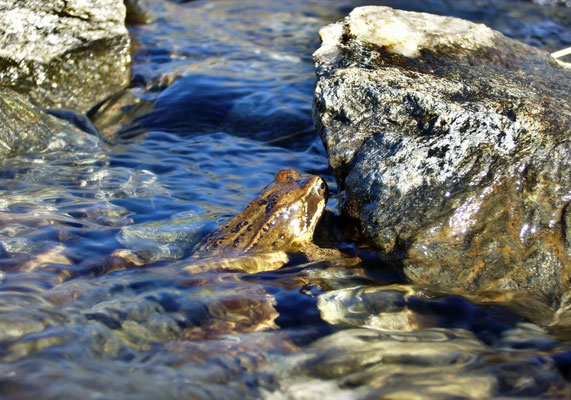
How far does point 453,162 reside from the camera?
4.23m

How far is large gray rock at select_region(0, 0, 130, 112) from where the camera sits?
8.12 meters

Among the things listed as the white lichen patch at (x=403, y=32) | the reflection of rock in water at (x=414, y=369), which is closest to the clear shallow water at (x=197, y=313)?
the reflection of rock in water at (x=414, y=369)

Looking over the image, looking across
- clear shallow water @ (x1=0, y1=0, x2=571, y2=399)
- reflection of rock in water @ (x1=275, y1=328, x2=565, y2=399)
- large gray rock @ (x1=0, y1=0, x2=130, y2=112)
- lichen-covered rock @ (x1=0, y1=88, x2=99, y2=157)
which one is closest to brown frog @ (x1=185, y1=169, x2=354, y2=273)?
clear shallow water @ (x1=0, y1=0, x2=571, y2=399)

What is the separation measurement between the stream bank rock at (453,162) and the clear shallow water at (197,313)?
0.92 feet

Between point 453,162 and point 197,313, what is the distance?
1923 mm

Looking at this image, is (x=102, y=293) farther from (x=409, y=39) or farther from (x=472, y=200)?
(x=409, y=39)

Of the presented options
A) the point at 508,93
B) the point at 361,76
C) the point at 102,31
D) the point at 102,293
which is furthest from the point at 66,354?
the point at 102,31

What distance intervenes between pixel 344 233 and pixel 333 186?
1.34m

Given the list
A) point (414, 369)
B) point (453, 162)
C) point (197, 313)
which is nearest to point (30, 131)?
point (197, 313)

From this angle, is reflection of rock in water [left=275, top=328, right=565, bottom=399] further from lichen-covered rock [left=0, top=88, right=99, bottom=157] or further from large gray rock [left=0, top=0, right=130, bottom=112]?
large gray rock [left=0, top=0, right=130, bottom=112]

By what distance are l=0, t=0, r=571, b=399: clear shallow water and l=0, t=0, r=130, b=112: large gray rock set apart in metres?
1.96

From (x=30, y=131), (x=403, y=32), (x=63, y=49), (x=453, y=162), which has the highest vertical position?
(x=403, y=32)

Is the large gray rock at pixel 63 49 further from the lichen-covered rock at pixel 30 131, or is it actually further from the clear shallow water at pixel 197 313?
the clear shallow water at pixel 197 313

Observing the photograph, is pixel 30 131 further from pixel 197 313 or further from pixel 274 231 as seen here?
pixel 197 313
